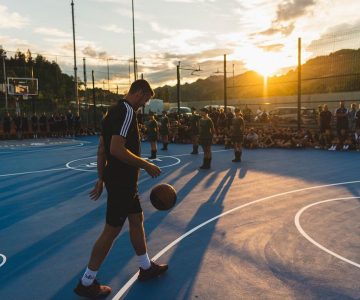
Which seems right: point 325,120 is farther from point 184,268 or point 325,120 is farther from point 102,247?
point 102,247

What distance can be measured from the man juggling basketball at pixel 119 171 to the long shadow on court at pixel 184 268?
446 millimetres

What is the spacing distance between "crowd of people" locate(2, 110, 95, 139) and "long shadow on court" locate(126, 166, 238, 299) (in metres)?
21.9

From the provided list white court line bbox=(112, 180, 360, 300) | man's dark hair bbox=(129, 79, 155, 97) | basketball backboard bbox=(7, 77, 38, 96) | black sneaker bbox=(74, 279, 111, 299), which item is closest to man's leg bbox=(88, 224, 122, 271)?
black sneaker bbox=(74, 279, 111, 299)

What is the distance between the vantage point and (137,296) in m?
3.91

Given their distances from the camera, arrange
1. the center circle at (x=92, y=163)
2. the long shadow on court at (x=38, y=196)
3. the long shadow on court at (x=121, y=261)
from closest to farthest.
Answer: the long shadow on court at (x=121, y=261)
the long shadow on court at (x=38, y=196)
the center circle at (x=92, y=163)

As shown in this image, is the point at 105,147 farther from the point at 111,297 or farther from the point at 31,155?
the point at 31,155

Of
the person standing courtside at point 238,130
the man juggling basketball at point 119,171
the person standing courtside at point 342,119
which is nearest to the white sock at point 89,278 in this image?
the man juggling basketball at point 119,171

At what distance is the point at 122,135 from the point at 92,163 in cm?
1063

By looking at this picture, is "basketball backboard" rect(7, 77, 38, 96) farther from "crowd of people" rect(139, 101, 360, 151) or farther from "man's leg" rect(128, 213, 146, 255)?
"man's leg" rect(128, 213, 146, 255)

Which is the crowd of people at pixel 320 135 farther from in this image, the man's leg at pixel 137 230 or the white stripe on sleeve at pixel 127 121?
the white stripe on sleeve at pixel 127 121

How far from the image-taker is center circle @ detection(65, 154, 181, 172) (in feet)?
41.7

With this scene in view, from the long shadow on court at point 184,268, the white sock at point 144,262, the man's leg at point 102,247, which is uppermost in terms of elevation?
the man's leg at point 102,247

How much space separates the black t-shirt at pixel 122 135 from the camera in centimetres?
369

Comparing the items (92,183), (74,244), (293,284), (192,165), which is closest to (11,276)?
(74,244)
